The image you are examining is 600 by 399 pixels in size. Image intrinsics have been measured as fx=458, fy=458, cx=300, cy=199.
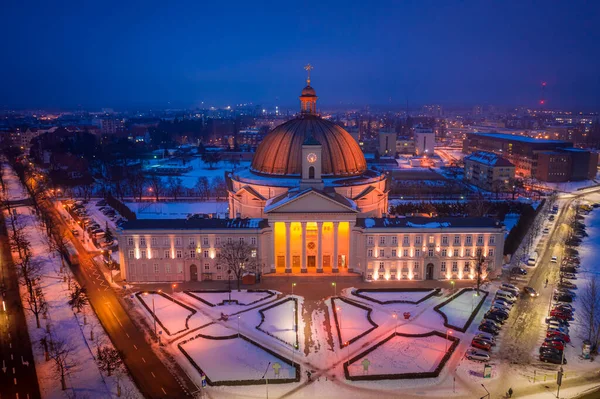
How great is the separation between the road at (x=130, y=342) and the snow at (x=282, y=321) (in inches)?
367

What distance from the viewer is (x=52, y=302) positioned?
46.8m

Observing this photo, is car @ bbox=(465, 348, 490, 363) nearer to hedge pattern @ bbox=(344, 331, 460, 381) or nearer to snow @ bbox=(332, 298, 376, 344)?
hedge pattern @ bbox=(344, 331, 460, 381)

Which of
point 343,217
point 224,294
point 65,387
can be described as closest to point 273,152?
point 343,217

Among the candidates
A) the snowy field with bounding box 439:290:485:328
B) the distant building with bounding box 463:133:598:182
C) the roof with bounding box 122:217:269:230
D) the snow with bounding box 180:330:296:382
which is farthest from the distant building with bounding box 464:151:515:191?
the snow with bounding box 180:330:296:382

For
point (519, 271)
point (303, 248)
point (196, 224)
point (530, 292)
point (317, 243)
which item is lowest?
point (530, 292)

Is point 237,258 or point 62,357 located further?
point 237,258

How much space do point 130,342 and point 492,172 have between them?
8846 centimetres

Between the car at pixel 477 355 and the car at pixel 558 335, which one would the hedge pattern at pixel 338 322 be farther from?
the car at pixel 558 335

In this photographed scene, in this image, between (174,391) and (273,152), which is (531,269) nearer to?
(273,152)

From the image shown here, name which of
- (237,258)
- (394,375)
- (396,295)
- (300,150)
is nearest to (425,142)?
(300,150)

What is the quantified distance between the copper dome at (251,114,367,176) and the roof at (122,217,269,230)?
523 inches

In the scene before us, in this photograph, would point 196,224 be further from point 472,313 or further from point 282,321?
point 472,313

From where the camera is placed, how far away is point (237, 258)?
5047 centimetres

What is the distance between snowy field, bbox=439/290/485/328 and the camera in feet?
142
